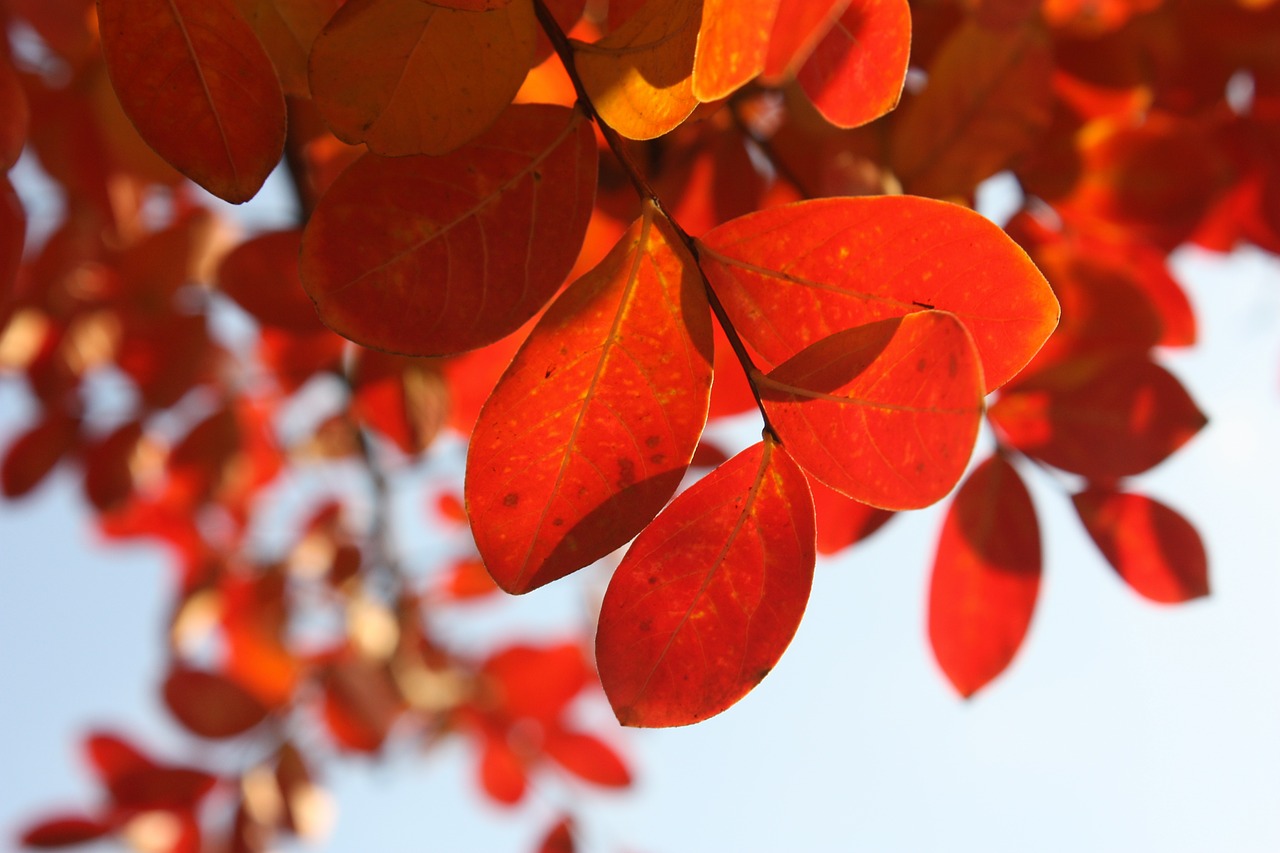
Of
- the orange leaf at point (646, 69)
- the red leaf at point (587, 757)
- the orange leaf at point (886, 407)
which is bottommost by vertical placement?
the red leaf at point (587, 757)

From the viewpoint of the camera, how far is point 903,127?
655mm

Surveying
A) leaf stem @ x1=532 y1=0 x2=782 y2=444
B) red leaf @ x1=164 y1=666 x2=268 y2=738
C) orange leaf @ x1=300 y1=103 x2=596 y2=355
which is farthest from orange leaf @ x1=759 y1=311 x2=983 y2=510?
red leaf @ x1=164 y1=666 x2=268 y2=738

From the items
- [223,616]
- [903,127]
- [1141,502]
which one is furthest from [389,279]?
[223,616]

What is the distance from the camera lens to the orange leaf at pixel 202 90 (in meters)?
0.35

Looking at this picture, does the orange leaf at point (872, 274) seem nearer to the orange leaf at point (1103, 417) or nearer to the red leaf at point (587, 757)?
the orange leaf at point (1103, 417)

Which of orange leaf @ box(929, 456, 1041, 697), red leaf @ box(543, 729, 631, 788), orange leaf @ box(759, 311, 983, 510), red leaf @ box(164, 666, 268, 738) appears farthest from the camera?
red leaf @ box(543, 729, 631, 788)

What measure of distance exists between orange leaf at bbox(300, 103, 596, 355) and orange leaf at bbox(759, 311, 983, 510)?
11 centimetres

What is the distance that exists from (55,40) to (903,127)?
0.68 meters

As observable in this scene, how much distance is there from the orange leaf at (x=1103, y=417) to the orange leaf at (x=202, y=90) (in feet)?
1.72

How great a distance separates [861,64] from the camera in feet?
1.26

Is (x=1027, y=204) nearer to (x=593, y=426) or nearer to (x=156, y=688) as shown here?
(x=593, y=426)

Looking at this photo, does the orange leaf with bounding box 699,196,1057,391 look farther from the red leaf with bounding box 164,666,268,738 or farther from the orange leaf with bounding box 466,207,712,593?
the red leaf with bounding box 164,666,268,738

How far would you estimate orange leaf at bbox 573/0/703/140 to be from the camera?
0.34m

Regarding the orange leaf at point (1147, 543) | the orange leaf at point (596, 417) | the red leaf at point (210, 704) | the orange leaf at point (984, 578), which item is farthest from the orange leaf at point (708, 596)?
the red leaf at point (210, 704)
